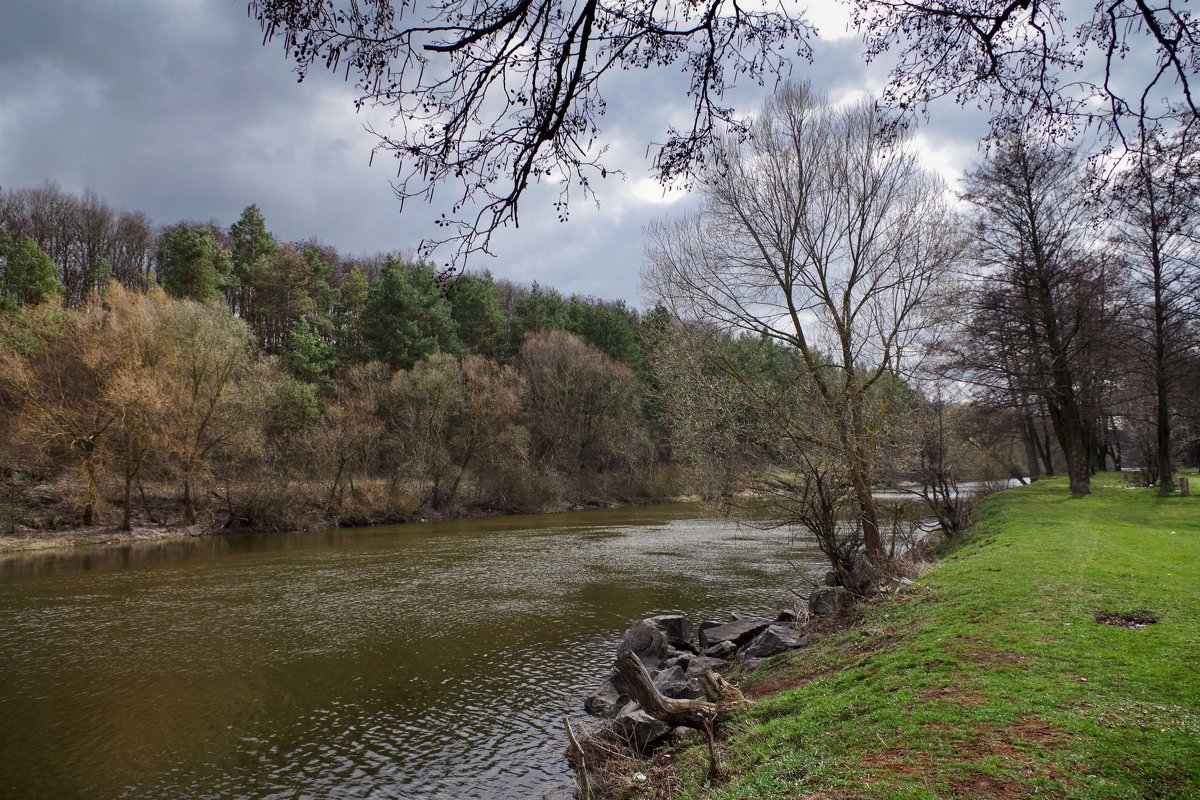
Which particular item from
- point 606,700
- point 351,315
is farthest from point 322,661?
point 351,315

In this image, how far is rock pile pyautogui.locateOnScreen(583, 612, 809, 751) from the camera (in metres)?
7.15

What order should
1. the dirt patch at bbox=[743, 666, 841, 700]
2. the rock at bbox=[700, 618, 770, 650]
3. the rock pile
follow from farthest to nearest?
the rock at bbox=[700, 618, 770, 650]
the dirt patch at bbox=[743, 666, 841, 700]
the rock pile

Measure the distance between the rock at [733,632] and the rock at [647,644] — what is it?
0.82 metres

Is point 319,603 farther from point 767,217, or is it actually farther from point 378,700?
point 767,217

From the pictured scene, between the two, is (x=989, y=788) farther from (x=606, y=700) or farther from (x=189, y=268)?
(x=189, y=268)

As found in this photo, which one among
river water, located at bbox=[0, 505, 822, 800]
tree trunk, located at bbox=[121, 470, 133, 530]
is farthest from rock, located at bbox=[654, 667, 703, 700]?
tree trunk, located at bbox=[121, 470, 133, 530]

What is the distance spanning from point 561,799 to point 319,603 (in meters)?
11.1

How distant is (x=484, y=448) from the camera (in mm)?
41875

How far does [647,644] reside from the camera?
10.4 meters

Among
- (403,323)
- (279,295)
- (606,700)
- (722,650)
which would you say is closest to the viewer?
(606,700)

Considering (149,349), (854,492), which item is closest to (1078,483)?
(854,492)

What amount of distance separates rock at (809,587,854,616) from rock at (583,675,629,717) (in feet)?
12.6

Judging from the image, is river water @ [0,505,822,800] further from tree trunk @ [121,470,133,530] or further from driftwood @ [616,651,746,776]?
tree trunk @ [121,470,133,530]

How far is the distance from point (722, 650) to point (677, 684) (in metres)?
2.07
